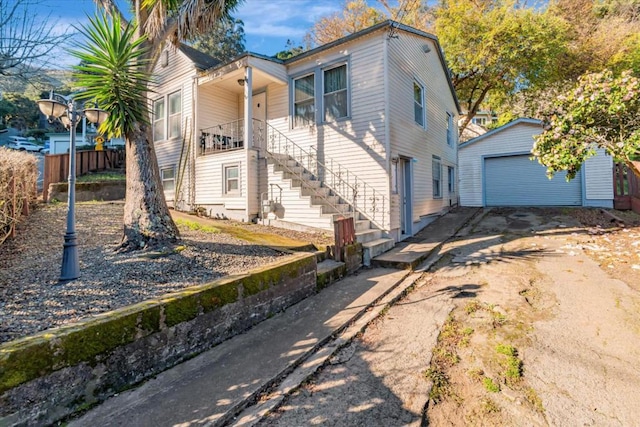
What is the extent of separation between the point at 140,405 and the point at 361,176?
6976 mm

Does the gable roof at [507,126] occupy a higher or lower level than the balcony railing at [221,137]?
higher

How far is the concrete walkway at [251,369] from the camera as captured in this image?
2.38 m

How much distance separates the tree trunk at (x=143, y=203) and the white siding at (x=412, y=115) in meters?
5.69

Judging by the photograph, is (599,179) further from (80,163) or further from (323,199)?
(80,163)

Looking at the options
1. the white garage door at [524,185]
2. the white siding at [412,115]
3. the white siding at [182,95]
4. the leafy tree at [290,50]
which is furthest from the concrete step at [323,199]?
the leafy tree at [290,50]

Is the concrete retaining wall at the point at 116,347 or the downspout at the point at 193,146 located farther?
the downspout at the point at 193,146

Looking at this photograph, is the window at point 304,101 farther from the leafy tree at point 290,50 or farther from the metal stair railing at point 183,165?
the leafy tree at point 290,50

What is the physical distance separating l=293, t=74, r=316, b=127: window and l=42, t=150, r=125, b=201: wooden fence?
31.2 ft

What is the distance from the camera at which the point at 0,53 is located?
3.72 metres

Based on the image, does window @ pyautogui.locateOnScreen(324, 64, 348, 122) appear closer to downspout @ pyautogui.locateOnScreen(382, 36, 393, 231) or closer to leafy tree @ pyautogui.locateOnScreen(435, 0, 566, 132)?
downspout @ pyautogui.locateOnScreen(382, 36, 393, 231)

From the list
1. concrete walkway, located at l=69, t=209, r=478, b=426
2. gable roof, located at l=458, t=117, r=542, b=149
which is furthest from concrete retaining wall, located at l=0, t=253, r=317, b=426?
gable roof, located at l=458, t=117, r=542, b=149

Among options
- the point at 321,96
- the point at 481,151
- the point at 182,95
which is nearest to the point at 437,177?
the point at 481,151

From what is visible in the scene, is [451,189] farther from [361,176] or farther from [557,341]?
[557,341]

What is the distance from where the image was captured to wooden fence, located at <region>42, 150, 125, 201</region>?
1208 cm
